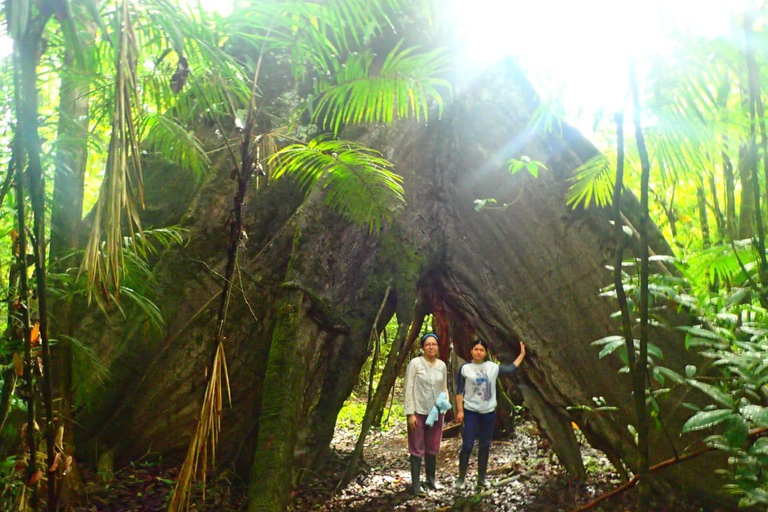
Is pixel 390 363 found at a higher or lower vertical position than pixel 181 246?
lower

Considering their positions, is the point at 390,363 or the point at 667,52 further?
the point at 390,363

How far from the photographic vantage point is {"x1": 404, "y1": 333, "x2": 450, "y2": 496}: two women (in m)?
5.10

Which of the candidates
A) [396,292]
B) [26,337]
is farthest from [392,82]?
[396,292]

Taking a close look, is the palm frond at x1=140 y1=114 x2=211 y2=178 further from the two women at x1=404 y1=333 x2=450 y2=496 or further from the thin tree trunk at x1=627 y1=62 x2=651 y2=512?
the two women at x1=404 y1=333 x2=450 y2=496

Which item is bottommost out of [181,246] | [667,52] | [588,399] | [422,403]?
[422,403]

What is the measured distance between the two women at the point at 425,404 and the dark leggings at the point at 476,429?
23cm

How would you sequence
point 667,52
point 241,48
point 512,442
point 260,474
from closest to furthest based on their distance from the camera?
point 667,52, point 260,474, point 241,48, point 512,442

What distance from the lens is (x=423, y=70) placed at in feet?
7.86

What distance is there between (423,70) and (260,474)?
8.15 ft

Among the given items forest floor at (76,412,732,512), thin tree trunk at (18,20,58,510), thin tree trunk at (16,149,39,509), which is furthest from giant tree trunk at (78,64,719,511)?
thin tree trunk at (18,20,58,510)

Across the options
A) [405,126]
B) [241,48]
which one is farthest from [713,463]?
[241,48]

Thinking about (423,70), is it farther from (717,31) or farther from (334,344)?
(334,344)

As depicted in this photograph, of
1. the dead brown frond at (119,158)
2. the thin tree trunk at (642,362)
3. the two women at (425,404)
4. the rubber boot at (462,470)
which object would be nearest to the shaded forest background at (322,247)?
the dead brown frond at (119,158)

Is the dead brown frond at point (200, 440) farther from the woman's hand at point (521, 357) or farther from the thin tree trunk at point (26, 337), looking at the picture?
the woman's hand at point (521, 357)
